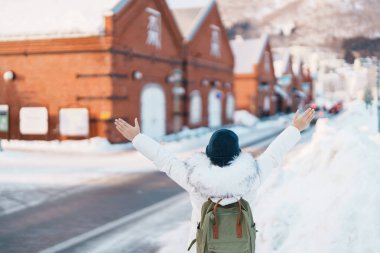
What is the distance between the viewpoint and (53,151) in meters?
18.1

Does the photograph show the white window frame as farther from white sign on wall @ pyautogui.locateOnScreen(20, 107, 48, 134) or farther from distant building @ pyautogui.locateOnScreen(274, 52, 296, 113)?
distant building @ pyautogui.locateOnScreen(274, 52, 296, 113)

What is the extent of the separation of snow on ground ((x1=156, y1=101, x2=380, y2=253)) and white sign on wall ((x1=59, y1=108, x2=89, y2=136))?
490 inches

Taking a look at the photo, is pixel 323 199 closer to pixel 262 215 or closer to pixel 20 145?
pixel 262 215

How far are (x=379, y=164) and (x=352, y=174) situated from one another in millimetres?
329

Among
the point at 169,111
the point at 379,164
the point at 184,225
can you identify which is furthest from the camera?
the point at 169,111

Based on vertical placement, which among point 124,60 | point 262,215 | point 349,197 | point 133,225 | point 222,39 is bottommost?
point 133,225

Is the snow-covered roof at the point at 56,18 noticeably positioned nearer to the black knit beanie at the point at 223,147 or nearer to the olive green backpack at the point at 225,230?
the black knit beanie at the point at 223,147

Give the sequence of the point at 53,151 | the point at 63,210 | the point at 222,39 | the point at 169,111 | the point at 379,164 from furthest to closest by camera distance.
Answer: the point at 222,39
the point at 169,111
the point at 53,151
the point at 63,210
the point at 379,164

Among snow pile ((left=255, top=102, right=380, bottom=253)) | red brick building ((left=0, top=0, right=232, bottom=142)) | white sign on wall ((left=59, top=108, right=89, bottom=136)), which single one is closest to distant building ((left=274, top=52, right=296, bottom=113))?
red brick building ((left=0, top=0, right=232, bottom=142))

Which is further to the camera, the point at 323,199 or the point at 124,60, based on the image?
the point at 124,60

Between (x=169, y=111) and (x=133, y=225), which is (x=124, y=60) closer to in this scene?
(x=169, y=111)

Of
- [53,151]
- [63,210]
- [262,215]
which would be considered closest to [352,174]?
[262,215]

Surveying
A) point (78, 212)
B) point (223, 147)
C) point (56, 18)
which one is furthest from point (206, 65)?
point (223, 147)

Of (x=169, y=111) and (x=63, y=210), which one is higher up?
(x=169, y=111)
